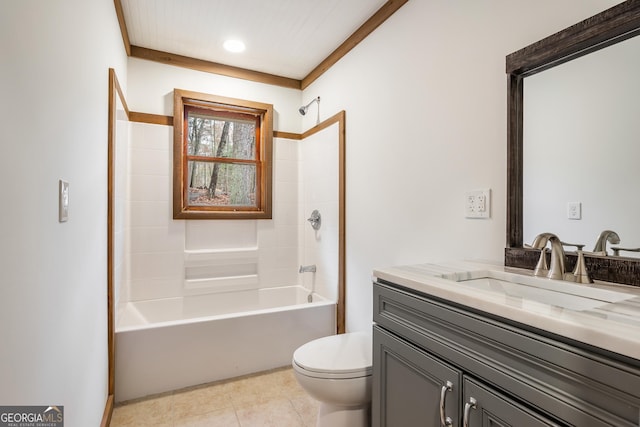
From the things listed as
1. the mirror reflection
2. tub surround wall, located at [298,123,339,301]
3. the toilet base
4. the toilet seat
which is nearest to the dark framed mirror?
the mirror reflection

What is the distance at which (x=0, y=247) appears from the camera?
2.14 feet

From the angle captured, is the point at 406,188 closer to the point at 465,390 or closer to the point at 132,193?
the point at 465,390

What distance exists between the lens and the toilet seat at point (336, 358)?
147 cm

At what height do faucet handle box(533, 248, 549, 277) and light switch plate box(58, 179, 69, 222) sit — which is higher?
light switch plate box(58, 179, 69, 222)

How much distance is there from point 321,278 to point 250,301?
0.72 metres

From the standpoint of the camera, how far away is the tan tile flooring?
1.82 metres

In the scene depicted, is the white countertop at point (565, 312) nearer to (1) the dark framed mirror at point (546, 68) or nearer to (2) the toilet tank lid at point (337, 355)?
(1) the dark framed mirror at point (546, 68)

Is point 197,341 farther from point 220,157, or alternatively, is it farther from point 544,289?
point 544,289

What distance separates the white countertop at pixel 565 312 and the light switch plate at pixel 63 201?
1.09 metres

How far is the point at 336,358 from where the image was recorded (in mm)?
1583

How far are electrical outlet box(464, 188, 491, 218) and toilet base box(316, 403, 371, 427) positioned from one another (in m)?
1.02

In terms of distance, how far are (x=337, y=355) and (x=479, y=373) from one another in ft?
2.89

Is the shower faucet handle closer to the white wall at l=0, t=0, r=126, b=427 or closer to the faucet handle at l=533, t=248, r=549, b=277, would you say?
the white wall at l=0, t=0, r=126, b=427

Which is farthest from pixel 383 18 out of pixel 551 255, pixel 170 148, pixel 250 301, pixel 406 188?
pixel 250 301
